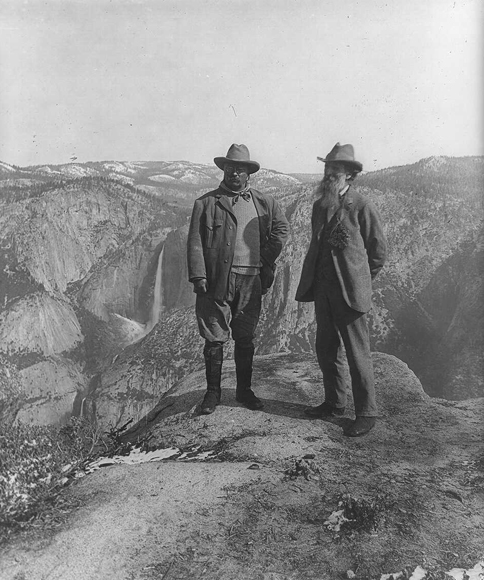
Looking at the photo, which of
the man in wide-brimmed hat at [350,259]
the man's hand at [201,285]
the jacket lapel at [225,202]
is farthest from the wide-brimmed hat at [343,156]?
the man's hand at [201,285]

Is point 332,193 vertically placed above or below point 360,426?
above

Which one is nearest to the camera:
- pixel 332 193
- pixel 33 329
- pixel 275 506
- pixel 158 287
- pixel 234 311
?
pixel 275 506

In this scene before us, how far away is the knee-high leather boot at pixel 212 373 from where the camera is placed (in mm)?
4402

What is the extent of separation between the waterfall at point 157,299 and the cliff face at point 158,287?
75mm

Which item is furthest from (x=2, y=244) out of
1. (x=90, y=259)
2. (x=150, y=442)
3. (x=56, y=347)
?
(x=150, y=442)

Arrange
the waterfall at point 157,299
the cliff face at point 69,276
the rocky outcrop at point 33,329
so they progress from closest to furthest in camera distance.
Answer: the cliff face at point 69,276 < the rocky outcrop at point 33,329 < the waterfall at point 157,299

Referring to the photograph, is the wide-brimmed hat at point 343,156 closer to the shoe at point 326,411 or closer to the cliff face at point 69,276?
the shoe at point 326,411

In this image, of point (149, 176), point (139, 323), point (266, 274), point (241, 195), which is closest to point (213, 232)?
point (241, 195)

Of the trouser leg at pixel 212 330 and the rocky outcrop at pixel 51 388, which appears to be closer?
the trouser leg at pixel 212 330

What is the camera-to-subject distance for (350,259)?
3.91 m

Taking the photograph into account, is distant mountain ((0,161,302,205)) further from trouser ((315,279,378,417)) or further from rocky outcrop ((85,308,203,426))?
trouser ((315,279,378,417))

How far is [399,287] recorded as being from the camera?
693 inches

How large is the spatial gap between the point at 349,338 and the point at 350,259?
0.63m

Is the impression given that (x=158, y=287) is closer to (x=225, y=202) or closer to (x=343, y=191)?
(x=225, y=202)
